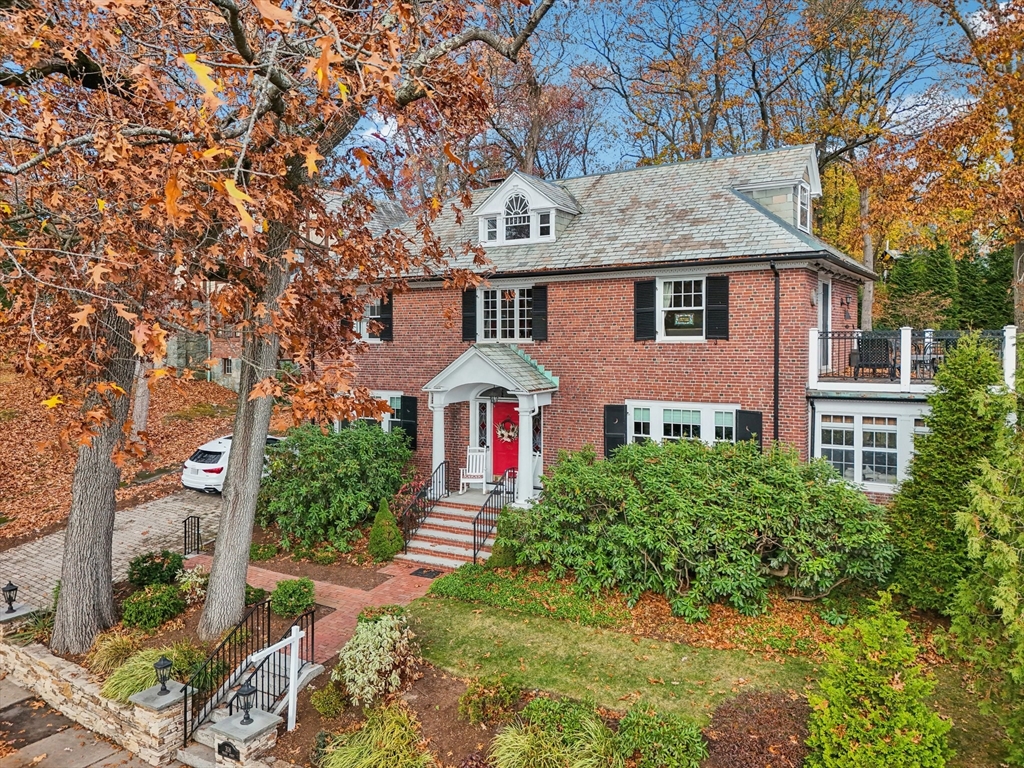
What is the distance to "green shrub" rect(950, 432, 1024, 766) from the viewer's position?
243 inches

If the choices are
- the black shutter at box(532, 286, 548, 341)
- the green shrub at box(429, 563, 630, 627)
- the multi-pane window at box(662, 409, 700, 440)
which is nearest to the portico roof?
the black shutter at box(532, 286, 548, 341)

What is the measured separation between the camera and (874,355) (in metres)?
14.3

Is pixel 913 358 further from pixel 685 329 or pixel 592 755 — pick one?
pixel 592 755

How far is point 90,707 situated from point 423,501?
7886 millimetres

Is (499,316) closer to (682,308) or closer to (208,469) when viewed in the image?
(682,308)

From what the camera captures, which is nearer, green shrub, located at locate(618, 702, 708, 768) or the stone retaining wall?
green shrub, located at locate(618, 702, 708, 768)

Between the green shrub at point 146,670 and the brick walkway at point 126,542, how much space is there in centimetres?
424

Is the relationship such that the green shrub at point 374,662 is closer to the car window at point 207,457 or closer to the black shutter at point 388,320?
the black shutter at point 388,320

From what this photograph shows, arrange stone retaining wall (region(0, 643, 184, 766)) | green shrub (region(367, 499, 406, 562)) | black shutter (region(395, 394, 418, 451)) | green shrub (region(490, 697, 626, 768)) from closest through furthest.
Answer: green shrub (region(490, 697, 626, 768)) < stone retaining wall (region(0, 643, 184, 766)) < green shrub (region(367, 499, 406, 562)) < black shutter (region(395, 394, 418, 451))

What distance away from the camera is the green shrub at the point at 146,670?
8.35 metres

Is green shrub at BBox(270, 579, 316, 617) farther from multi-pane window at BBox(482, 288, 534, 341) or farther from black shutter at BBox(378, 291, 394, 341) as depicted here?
black shutter at BBox(378, 291, 394, 341)

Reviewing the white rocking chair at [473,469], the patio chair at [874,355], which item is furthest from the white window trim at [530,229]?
the patio chair at [874,355]

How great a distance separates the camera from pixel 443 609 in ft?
36.9

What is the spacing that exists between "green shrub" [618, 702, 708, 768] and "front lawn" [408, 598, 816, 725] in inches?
35.6
